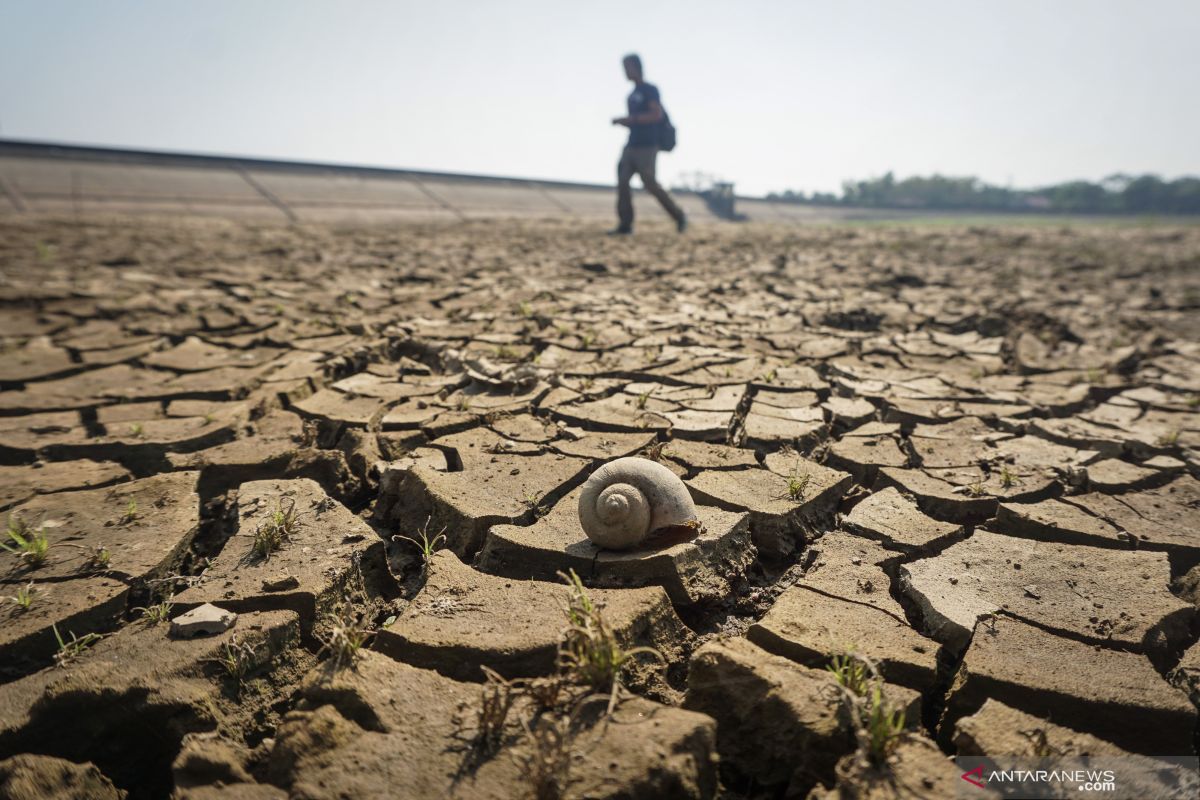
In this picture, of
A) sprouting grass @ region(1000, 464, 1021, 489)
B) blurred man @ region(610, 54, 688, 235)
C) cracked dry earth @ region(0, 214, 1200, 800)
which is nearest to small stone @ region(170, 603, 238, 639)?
cracked dry earth @ region(0, 214, 1200, 800)

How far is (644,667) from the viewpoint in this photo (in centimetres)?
167

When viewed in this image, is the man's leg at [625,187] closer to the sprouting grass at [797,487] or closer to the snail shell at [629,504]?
the sprouting grass at [797,487]

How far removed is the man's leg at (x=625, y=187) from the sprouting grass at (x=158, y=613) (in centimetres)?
870

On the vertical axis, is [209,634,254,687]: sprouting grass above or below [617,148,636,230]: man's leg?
below

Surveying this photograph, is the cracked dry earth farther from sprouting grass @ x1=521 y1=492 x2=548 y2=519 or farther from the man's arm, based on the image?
the man's arm

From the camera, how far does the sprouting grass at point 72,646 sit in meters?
1.72

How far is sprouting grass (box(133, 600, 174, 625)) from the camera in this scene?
183 cm

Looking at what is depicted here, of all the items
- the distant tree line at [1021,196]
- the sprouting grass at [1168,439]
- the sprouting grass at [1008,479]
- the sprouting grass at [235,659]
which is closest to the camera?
the sprouting grass at [235,659]

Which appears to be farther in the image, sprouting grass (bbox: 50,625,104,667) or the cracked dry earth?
sprouting grass (bbox: 50,625,104,667)

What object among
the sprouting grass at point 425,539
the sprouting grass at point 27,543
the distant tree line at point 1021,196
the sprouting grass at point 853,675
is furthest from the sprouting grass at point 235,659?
the distant tree line at point 1021,196

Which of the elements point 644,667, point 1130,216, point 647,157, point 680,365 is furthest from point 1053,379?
point 1130,216

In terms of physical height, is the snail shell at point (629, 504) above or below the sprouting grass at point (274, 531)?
above

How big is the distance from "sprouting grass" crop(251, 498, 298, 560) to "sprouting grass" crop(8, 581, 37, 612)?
1.77 ft

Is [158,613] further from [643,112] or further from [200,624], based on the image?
[643,112]
